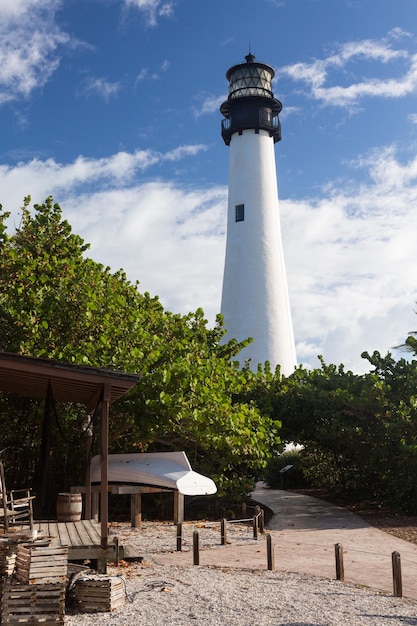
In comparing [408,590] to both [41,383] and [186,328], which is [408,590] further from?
[186,328]

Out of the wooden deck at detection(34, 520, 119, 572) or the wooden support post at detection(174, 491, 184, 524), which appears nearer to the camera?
the wooden deck at detection(34, 520, 119, 572)

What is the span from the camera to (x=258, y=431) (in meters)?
17.7

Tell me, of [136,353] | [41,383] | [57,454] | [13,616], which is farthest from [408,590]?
[57,454]

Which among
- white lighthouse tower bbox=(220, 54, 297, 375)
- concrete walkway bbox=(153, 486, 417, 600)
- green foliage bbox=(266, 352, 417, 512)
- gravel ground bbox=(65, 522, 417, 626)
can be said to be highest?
white lighthouse tower bbox=(220, 54, 297, 375)

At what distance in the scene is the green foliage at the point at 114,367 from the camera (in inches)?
614

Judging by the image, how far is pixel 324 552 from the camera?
41.1ft

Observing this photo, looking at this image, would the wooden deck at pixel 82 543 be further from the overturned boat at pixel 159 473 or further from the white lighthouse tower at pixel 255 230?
the white lighthouse tower at pixel 255 230

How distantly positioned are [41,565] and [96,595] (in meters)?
1.00

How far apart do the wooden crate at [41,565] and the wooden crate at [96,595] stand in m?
0.73

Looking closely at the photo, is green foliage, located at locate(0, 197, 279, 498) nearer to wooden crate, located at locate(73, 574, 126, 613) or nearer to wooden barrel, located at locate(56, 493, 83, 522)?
wooden barrel, located at locate(56, 493, 83, 522)

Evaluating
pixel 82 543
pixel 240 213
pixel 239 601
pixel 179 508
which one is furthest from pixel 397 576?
pixel 240 213

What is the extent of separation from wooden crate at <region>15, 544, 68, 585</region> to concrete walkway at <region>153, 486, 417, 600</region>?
13.3 feet

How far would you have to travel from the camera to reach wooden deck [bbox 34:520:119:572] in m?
8.83

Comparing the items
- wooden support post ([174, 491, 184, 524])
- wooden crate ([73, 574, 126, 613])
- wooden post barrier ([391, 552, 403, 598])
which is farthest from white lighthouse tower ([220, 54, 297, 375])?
wooden crate ([73, 574, 126, 613])
